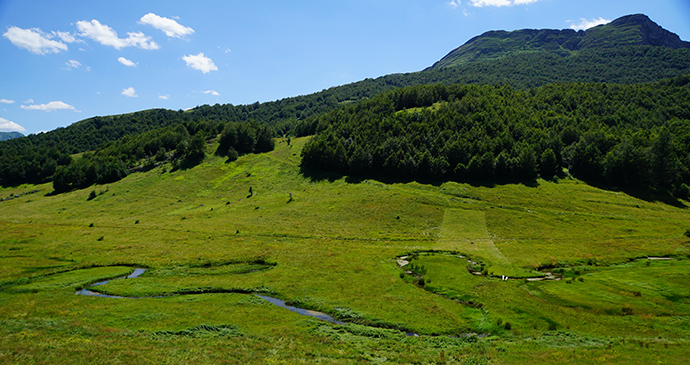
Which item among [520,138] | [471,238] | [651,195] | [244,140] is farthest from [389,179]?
[244,140]

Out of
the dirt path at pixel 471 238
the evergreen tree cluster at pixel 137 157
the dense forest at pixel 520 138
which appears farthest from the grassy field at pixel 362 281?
the evergreen tree cluster at pixel 137 157

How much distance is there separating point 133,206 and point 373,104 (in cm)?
14055

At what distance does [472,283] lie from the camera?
43219mm

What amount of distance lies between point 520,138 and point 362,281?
130 m

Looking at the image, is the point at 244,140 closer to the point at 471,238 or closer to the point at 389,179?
the point at 389,179

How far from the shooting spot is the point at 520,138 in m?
139

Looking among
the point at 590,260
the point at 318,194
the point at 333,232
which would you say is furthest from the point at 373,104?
the point at 590,260

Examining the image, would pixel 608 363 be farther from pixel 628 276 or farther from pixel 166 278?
pixel 166 278

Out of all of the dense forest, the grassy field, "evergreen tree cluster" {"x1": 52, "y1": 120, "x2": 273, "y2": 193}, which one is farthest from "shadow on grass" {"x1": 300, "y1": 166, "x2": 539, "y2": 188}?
"evergreen tree cluster" {"x1": 52, "y1": 120, "x2": 273, "y2": 193}

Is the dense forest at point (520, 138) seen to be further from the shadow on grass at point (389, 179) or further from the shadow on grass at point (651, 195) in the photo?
the shadow on grass at point (651, 195)

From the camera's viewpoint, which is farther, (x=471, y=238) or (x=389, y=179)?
(x=389, y=179)

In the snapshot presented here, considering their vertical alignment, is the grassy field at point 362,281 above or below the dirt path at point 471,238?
above

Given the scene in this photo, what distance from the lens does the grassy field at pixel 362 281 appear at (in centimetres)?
2641

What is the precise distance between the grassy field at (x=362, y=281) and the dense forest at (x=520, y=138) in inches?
693
